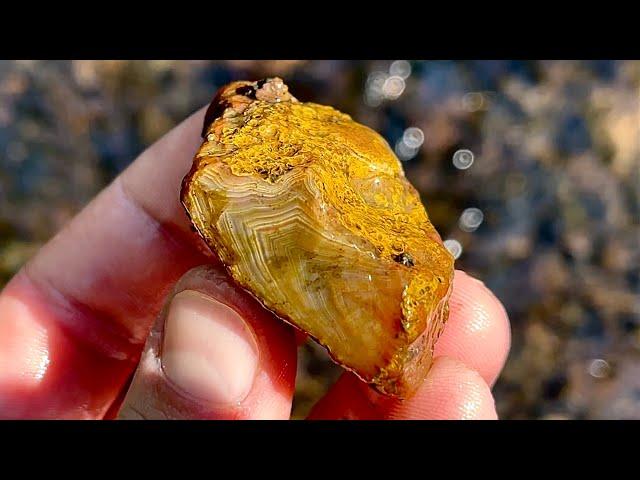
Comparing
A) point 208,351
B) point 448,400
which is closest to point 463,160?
point 448,400

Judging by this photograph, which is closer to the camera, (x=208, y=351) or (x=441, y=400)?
(x=208, y=351)

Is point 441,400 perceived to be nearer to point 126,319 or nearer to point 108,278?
point 126,319

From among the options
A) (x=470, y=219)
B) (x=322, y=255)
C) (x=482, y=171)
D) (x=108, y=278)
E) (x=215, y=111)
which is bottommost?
(x=470, y=219)

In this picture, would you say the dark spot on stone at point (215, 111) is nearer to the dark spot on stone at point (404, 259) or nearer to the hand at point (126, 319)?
the hand at point (126, 319)

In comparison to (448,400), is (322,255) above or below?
above

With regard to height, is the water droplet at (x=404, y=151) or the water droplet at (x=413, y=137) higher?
the water droplet at (x=413, y=137)

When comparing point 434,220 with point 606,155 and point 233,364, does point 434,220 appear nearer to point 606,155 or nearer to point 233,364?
point 606,155

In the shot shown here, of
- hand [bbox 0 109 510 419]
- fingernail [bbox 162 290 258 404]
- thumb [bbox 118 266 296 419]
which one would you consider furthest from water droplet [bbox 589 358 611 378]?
fingernail [bbox 162 290 258 404]

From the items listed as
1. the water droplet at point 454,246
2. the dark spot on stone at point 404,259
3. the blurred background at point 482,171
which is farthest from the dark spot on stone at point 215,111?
the water droplet at point 454,246

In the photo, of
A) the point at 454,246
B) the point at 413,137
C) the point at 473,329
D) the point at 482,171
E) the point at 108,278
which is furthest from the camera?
the point at 413,137
